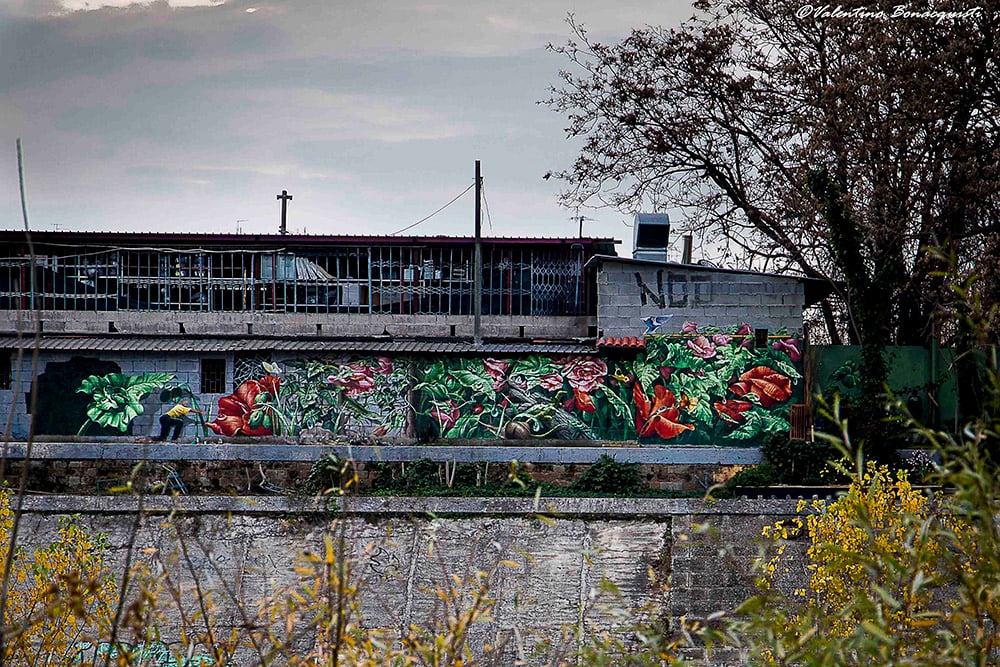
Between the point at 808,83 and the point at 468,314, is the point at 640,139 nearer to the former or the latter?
the point at 808,83

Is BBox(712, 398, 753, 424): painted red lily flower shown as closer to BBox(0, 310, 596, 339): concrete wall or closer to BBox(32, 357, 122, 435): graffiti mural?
BBox(0, 310, 596, 339): concrete wall

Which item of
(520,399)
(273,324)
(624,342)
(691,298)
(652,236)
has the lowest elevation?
(520,399)

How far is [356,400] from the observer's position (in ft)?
70.2

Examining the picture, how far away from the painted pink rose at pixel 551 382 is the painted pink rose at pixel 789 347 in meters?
4.13

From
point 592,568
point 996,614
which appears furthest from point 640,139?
point 996,614

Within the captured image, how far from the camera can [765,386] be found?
2106 cm

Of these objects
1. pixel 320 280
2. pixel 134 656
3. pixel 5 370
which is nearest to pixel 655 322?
pixel 320 280

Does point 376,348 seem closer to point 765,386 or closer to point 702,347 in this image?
point 702,347

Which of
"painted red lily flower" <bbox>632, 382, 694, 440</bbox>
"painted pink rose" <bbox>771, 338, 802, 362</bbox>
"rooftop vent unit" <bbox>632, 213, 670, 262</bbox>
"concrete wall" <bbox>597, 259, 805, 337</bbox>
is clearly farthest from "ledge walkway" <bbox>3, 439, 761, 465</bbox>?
"rooftop vent unit" <bbox>632, 213, 670, 262</bbox>

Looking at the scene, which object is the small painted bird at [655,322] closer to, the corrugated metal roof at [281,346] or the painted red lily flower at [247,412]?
the corrugated metal roof at [281,346]

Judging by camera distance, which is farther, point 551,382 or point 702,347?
point 551,382

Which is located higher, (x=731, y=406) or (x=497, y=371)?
(x=497, y=371)

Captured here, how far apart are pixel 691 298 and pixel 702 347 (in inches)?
38.0

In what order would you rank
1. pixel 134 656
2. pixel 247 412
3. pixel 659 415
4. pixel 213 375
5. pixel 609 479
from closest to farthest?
1. pixel 134 656
2. pixel 609 479
3. pixel 659 415
4. pixel 247 412
5. pixel 213 375
